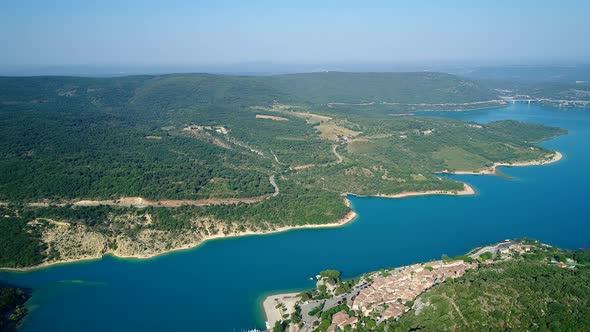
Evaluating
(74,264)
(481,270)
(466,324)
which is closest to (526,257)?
(481,270)

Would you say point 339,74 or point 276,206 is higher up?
point 339,74

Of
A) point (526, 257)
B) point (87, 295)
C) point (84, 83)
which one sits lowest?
point (87, 295)

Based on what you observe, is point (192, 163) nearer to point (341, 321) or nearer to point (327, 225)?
point (327, 225)

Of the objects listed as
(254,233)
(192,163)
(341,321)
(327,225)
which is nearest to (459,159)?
(327,225)

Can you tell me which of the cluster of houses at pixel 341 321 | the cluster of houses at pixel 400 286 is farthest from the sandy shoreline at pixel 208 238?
the cluster of houses at pixel 341 321

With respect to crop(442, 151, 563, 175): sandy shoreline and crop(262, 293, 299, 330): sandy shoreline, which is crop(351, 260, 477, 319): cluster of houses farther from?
crop(442, 151, 563, 175): sandy shoreline

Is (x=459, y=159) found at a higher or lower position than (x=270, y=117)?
lower

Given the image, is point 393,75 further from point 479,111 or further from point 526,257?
point 526,257
